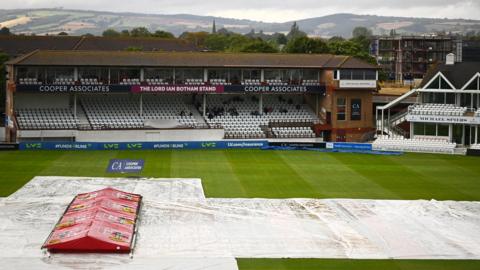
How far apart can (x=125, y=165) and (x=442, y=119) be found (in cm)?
2542

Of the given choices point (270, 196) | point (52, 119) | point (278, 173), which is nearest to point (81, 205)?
point (270, 196)

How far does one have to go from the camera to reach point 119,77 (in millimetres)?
64750

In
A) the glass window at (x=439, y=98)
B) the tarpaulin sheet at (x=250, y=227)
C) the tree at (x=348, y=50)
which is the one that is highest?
the tree at (x=348, y=50)

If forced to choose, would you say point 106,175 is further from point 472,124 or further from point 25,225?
point 472,124

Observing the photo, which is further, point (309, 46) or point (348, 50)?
point (309, 46)

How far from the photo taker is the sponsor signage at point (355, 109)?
216 feet

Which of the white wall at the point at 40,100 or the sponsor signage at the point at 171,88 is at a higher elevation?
the sponsor signage at the point at 171,88

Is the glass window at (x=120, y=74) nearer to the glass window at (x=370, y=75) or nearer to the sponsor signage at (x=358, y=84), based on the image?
the sponsor signage at (x=358, y=84)

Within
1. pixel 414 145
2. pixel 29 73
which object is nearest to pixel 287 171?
pixel 414 145

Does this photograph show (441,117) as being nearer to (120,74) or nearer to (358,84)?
(358,84)

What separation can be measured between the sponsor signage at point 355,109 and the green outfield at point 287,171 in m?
8.90

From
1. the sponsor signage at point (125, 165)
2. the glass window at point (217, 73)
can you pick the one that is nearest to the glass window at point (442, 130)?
the glass window at point (217, 73)

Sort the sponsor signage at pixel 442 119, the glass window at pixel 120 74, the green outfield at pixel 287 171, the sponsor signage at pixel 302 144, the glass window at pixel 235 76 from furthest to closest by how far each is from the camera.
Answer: the glass window at pixel 235 76 → the glass window at pixel 120 74 → the sponsor signage at pixel 302 144 → the sponsor signage at pixel 442 119 → the green outfield at pixel 287 171

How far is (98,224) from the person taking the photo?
102ft
